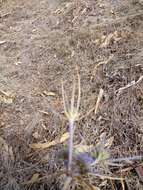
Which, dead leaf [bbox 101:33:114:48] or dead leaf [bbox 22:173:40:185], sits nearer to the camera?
dead leaf [bbox 22:173:40:185]

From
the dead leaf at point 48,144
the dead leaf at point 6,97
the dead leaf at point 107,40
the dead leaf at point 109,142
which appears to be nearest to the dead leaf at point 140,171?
the dead leaf at point 109,142

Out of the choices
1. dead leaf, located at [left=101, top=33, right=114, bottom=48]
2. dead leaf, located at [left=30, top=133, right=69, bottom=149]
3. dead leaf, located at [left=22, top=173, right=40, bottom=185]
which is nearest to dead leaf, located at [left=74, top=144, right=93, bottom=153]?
dead leaf, located at [left=30, top=133, right=69, bottom=149]

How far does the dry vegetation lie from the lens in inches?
66.1

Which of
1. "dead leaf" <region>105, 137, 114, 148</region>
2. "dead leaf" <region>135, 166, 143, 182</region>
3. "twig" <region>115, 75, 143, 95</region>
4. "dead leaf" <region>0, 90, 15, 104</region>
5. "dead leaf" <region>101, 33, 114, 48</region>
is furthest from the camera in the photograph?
"dead leaf" <region>101, 33, 114, 48</region>

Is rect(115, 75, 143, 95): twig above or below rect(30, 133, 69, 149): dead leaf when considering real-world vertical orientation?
above

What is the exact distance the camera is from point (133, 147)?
5.71ft

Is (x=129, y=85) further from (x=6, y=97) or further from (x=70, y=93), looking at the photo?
(x=6, y=97)

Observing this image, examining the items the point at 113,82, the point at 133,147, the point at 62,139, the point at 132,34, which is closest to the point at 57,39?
the point at 132,34

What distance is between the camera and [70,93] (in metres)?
2.09

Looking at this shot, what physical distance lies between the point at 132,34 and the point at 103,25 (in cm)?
31

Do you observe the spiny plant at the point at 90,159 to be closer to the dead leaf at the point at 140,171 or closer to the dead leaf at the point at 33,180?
the dead leaf at the point at 140,171

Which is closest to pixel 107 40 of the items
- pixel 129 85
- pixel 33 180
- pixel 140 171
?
pixel 129 85

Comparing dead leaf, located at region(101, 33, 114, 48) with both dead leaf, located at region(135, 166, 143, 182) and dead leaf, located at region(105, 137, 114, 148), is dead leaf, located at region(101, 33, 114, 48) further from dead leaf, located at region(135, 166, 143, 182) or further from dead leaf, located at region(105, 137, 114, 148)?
dead leaf, located at region(135, 166, 143, 182)

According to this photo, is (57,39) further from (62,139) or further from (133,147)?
(133,147)
